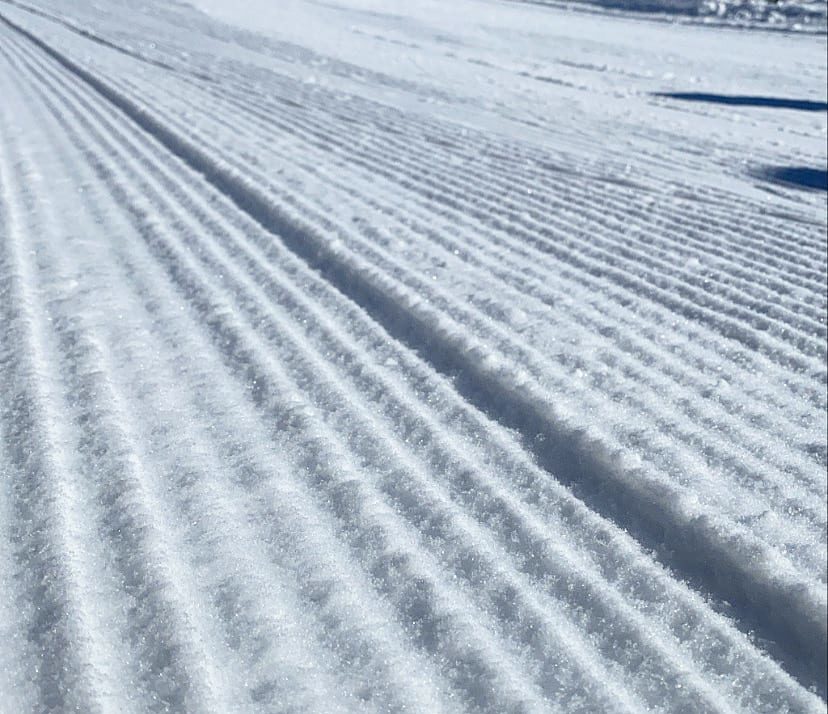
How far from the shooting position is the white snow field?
1.19 meters

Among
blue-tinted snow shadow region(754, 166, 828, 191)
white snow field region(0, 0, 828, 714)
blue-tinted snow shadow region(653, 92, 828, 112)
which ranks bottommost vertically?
white snow field region(0, 0, 828, 714)

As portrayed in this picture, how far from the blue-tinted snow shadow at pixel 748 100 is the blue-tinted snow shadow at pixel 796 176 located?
214 cm

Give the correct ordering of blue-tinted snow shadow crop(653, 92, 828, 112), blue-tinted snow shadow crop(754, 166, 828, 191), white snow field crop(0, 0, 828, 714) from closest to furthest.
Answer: white snow field crop(0, 0, 828, 714), blue-tinted snow shadow crop(754, 166, 828, 191), blue-tinted snow shadow crop(653, 92, 828, 112)

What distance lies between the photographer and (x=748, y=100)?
655cm

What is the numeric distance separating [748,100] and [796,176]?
8.58 feet

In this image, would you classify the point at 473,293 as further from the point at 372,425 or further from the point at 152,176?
the point at 152,176

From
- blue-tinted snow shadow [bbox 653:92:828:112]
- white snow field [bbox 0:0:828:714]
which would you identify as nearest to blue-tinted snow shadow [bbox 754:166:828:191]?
white snow field [bbox 0:0:828:714]

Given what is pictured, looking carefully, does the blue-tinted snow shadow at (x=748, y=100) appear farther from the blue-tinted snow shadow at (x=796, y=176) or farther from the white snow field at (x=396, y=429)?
the white snow field at (x=396, y=429)

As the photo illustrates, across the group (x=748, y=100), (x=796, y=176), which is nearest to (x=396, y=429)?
(x=796, y=176)

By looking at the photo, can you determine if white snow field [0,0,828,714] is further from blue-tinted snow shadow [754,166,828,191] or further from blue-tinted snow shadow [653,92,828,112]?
blue-tinted snow shadow [653,92,828,112]

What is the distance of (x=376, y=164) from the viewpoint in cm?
381

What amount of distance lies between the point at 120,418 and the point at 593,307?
4.26 feet

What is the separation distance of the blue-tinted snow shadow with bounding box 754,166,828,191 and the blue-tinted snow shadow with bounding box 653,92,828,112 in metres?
2.14

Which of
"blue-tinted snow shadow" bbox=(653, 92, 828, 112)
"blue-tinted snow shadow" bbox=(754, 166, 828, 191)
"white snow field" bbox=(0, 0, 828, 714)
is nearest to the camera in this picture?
"white snow field" bbox=(0, 0, 828, 714)
